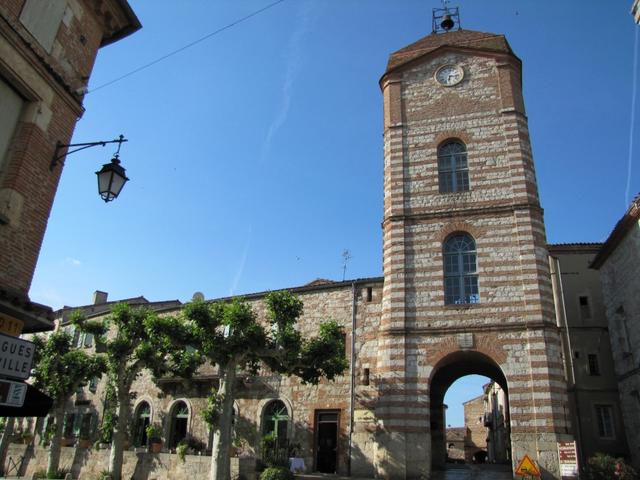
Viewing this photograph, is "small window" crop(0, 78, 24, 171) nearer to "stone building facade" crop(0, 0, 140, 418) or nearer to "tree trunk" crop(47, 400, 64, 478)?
"stone building facade" crop(0, 0, 140, 418)

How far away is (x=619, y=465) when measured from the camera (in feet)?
52.1

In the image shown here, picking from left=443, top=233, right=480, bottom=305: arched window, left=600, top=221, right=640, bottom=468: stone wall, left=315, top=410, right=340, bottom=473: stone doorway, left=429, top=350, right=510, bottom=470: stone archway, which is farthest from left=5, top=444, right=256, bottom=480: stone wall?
left=600, top=221, right=640, bottom=468: stone wall

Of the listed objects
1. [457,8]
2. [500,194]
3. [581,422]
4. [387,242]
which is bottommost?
[581,422]

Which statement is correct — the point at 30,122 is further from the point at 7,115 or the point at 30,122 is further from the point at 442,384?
the point at 442,384

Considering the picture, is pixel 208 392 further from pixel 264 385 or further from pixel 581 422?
pixel 581 422

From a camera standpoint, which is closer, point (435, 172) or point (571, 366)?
point (435, 172)

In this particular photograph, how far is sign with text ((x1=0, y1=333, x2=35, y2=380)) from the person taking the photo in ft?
22.0

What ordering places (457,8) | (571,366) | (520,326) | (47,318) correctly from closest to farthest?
(47,318) < (520,326) < (571,366) < (457,8)

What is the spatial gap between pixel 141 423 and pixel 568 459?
19.3 m

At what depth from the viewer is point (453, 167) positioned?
2098 cm

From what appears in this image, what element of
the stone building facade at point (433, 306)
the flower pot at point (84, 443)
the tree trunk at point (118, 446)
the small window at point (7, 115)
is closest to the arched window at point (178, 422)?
the stone building facade at point (433, 306)

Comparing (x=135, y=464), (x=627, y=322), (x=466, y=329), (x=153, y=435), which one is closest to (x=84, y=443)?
(x=153, y=435)

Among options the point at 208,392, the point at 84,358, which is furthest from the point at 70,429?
the point at 208,392

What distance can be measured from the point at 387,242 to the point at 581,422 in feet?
37.2
